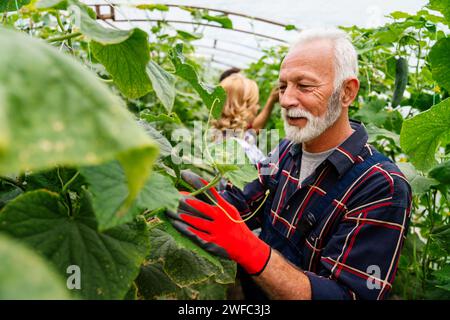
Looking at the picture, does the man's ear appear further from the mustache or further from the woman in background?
the woman in background

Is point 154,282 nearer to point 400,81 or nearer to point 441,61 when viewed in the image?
point 441,61

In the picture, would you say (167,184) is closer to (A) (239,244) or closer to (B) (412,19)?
(A) (239,244)

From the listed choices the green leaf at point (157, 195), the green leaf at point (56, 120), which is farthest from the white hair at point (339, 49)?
the green leaf at point (56, 120)

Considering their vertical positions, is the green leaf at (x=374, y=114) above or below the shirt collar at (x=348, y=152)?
below

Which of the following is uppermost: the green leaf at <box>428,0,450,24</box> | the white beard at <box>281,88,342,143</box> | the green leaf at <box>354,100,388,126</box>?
the green leaf at <box>428,0,450,24</box>

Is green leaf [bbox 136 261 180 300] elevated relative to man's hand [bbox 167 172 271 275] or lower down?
lower down

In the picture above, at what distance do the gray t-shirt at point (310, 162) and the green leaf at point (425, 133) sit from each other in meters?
0.24

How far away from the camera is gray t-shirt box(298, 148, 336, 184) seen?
4.29 feet

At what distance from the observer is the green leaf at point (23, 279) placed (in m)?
0.22

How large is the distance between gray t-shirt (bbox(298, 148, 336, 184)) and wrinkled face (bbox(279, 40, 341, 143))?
8cm

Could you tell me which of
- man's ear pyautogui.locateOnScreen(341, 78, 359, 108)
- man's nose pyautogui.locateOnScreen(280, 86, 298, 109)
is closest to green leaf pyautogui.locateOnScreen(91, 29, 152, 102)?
man's nose pyautogui.locateOnScreen(280, 86, 298, 109)

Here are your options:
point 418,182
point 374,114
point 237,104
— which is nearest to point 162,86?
point 418,182

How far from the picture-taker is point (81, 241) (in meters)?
0.53

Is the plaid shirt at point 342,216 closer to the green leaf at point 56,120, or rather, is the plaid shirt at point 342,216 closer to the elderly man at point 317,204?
the elderly man at point 317,204
